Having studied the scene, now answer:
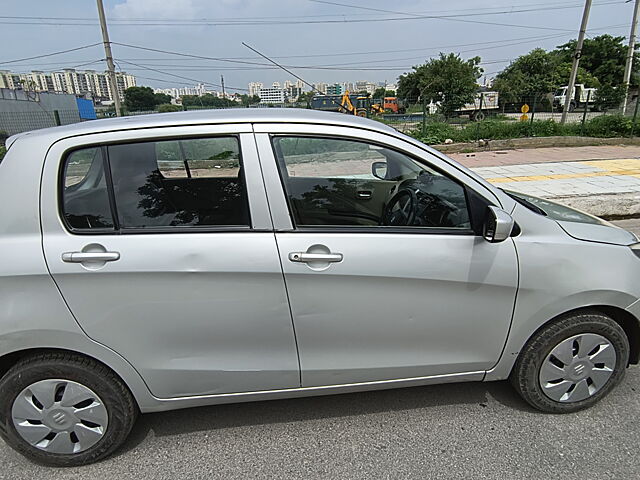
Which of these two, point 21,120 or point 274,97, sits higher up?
point 274,97

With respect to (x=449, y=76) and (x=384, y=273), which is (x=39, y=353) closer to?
(x=384, y=273)

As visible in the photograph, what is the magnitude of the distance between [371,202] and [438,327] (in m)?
0.88

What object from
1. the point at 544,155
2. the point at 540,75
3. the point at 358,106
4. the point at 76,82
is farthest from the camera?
the point at 76,82

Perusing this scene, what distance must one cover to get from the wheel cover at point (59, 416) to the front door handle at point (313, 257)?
1.18 m

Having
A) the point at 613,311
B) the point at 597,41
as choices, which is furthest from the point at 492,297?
the point at 597,41

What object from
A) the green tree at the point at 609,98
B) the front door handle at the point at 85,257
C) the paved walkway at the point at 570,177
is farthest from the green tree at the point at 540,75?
the front door handle at the point at 85,257

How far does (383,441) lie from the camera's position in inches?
84.2

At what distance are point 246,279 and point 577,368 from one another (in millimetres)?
1892

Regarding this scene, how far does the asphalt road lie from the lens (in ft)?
6.46

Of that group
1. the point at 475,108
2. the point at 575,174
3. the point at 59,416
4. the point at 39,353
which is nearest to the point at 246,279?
the point at 39,353

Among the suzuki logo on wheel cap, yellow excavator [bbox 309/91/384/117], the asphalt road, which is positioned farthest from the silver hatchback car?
yellow excavator [bbox 309/91/384/117]

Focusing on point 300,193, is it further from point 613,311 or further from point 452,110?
point 452,110

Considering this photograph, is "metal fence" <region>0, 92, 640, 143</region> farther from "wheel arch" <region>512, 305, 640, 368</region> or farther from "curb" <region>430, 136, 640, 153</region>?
"wheel arch" <region>512, 305, 640, 368</region>

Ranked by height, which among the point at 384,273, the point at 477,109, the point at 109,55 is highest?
the point at 109,55
